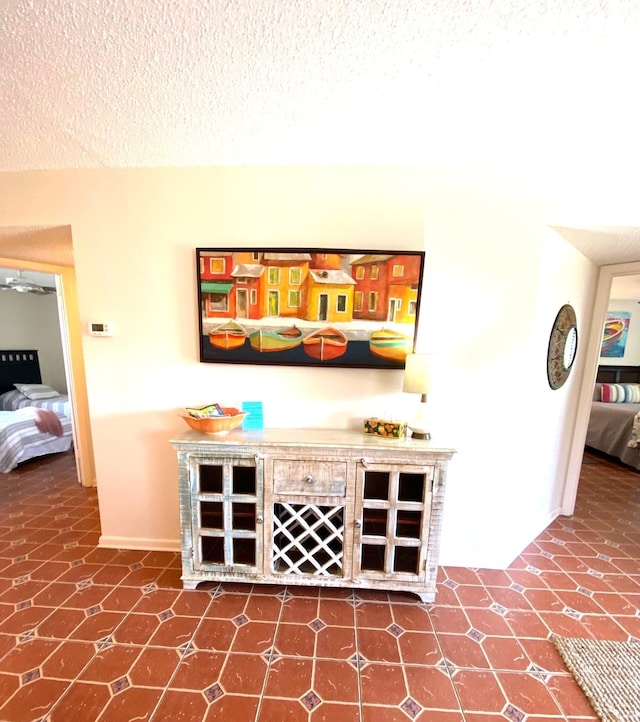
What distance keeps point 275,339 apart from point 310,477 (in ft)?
2.68

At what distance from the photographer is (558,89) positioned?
4.03ft

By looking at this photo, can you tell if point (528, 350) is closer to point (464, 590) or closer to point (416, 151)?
point (416, 151)

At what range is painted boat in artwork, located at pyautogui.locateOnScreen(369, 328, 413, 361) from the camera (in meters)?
1.76

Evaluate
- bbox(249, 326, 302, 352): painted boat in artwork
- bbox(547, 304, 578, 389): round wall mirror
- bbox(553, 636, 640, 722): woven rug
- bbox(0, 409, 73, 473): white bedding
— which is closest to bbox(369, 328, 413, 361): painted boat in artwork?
bbox(249, 326, 302, 352): painted boat in artwork

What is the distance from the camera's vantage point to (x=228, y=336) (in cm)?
181

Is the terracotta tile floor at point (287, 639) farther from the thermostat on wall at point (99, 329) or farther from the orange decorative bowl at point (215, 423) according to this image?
the thermostat on wall at point (99, 329)

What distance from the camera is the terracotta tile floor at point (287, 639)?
114 cm

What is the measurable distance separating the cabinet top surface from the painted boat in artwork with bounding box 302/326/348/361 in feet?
1.55

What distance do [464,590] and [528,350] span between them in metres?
1.46

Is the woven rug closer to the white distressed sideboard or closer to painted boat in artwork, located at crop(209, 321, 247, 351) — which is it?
the white distressed sideboard

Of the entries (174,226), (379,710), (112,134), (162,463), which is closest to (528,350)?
(379,710)

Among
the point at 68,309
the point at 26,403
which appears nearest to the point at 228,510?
the point at 68,309

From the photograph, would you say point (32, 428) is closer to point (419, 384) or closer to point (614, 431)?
point (419, 384)

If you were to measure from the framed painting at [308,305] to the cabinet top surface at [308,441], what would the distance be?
423 millimetres
